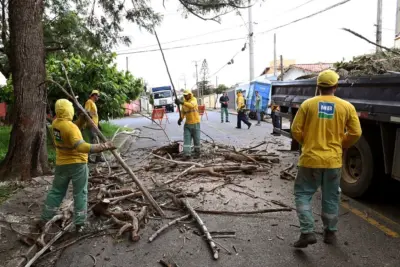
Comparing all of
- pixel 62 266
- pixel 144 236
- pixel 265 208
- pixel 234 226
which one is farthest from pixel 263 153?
pixel 62 266

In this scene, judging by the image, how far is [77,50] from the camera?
11.1 metres

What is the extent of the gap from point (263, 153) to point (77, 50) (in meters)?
6.27

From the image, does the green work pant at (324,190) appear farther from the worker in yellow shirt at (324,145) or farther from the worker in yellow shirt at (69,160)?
the worker in yellow shirt at (69,160)

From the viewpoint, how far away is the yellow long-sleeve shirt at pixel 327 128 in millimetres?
3641

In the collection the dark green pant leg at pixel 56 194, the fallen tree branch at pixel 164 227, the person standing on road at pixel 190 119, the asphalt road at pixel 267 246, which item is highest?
the person standing on road at pixel 190 119

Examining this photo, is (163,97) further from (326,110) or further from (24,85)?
(326,110)

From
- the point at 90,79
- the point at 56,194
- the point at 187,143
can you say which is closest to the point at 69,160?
the point at 56,194

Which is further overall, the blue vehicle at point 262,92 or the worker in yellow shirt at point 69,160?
the blue vehicle at point 262,92

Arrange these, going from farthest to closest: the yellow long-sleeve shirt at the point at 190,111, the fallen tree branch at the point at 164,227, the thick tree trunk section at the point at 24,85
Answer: the yellow long-sleeve shirt at the point at 190,111, the thick tree trunk section at the point at 24,85, the fallen tree branch at the point at 164,227

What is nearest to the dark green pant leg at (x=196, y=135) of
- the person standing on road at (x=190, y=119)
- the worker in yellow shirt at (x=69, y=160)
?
the person standing on road at (x=190, y=119)

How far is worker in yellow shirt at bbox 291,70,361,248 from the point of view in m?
3.64

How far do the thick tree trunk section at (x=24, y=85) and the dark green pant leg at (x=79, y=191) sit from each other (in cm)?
277

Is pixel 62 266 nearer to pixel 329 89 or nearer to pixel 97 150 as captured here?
pixel 97 150

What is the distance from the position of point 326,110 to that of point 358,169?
82.1 inches
